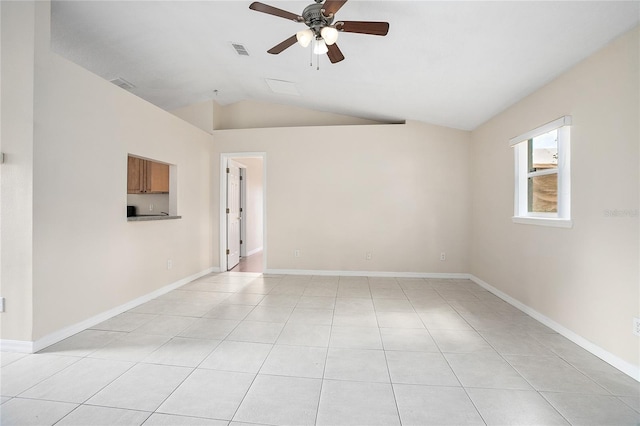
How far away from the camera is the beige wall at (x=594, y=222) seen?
6.30ft

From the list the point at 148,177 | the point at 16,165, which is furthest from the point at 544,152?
the point at 148,177

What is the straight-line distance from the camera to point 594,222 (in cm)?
219

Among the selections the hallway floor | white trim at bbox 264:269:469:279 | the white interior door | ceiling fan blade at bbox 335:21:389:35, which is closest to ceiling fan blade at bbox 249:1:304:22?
ceiling fan blade at bbox 335:21:389:35

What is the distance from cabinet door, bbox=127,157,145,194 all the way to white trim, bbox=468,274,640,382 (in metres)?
5.96

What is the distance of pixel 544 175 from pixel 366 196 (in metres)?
2.37

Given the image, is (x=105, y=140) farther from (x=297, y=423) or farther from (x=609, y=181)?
(x=609, y=181)

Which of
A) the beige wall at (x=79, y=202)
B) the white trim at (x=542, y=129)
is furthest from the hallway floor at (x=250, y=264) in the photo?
the white trim at (x=542, y=129)

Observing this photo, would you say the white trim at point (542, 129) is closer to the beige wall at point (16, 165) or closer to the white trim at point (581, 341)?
the white trim at point (581, 341)

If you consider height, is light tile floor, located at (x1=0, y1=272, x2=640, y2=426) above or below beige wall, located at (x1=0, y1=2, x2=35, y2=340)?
below

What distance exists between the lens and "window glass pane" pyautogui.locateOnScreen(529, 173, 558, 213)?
2.82m

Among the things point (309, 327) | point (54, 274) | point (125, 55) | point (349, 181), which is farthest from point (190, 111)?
point (309, 327)

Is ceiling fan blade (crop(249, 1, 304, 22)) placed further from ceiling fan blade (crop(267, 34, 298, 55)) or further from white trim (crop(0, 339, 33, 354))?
Result: white trim (crop(0, 339, 33, 354))

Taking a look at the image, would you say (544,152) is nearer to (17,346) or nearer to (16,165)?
(16,165)

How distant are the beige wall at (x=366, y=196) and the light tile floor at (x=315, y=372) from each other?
1570 millimetres
